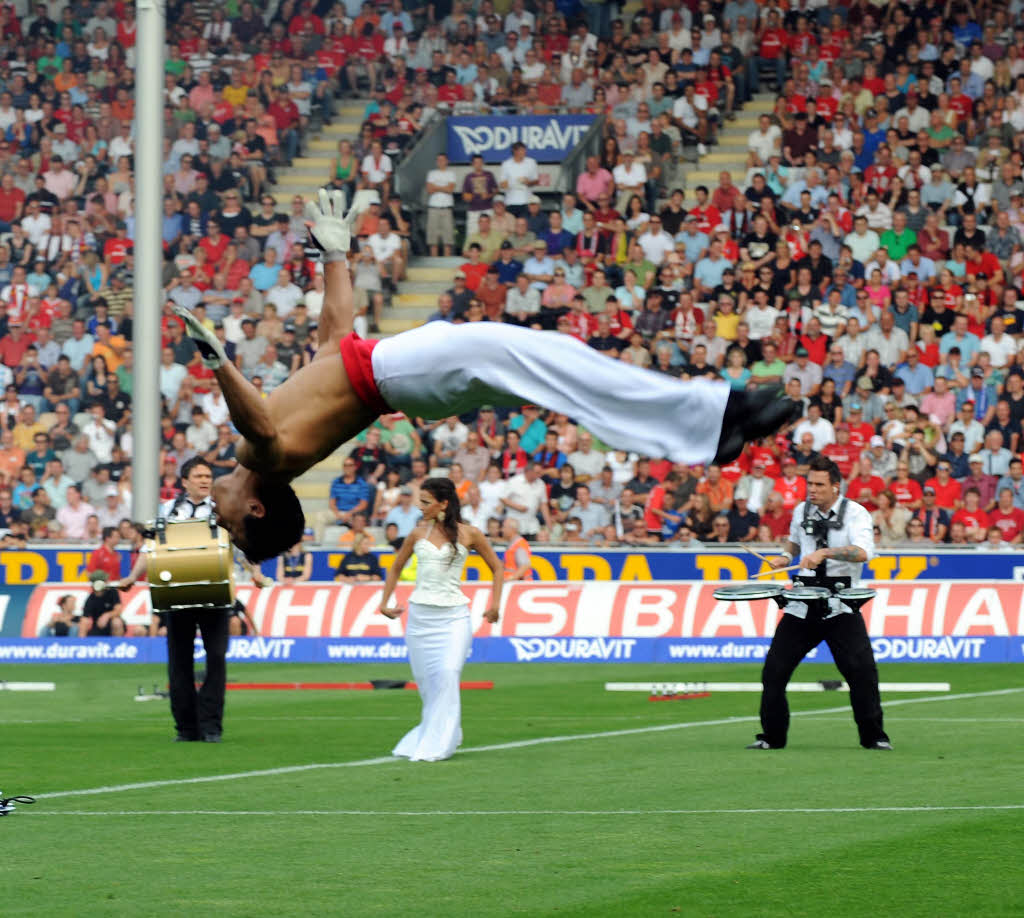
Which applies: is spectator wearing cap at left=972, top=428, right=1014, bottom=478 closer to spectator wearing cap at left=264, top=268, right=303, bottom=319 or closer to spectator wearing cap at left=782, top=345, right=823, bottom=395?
spectator wearing cap at left=782, top=345, right=823, bottom=395

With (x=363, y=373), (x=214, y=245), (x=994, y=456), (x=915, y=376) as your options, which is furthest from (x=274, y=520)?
(x=214, y=245)

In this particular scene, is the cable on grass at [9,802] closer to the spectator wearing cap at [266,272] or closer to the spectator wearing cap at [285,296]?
the spectator wearing cap at [285,296]

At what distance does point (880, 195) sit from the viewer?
28.2 meters

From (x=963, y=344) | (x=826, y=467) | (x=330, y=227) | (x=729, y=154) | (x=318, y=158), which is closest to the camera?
(x=330, y=227)

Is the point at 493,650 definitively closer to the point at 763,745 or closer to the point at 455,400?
the point at 763,745

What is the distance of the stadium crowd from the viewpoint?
25.2 m

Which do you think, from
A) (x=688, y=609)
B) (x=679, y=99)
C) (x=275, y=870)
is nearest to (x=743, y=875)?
(x=275, y=870)

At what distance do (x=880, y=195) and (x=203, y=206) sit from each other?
33.5ft

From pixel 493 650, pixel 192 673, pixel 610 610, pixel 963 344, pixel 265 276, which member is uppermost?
pixel 265 276

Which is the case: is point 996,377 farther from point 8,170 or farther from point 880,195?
point 8,170

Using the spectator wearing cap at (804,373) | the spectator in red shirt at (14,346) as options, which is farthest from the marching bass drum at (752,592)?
the spectator in red shirt at (14,346)

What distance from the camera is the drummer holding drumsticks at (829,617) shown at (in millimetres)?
14242

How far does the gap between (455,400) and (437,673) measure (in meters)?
5.97

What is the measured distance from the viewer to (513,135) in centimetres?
3139
